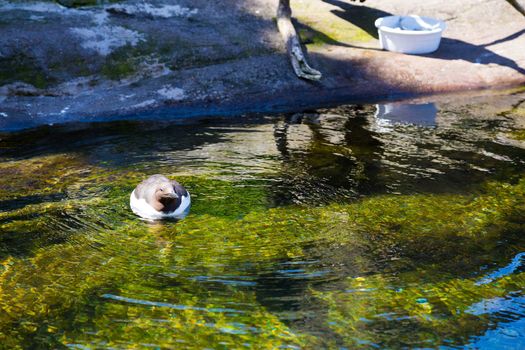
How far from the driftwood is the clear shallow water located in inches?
60.6

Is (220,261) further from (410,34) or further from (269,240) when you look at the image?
(410,34)

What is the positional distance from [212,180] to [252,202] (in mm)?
717

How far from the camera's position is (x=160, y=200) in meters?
5.93

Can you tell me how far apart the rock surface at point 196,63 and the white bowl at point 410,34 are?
7.9 inches

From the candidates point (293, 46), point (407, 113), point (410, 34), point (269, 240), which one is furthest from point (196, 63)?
point (269, 240)

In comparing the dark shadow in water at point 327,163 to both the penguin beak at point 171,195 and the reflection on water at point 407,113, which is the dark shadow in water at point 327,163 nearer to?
the reflection on water at point 407,113

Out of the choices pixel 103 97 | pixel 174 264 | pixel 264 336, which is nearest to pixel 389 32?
pixel 103 97

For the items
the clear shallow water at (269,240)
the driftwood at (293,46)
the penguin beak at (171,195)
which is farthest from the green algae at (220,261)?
the driftwood at (293,46)

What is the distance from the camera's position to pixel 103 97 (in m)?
9.55

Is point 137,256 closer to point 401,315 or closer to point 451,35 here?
point 401,315

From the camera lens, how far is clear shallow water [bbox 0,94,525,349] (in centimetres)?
459

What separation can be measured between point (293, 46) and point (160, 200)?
509cm

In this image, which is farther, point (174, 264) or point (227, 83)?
point (227, 83)

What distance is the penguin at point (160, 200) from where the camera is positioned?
5.95 metres
